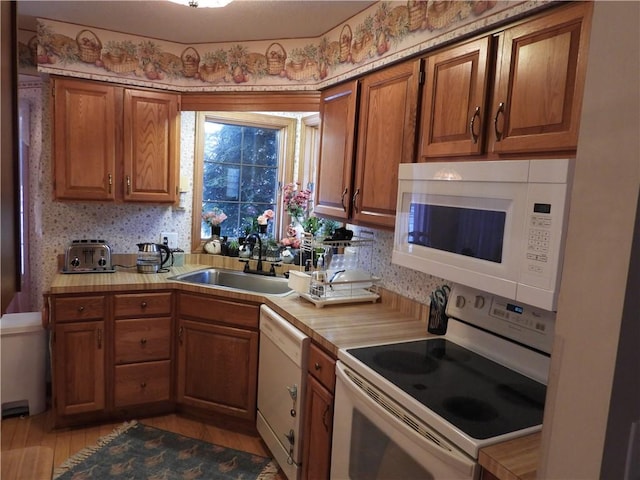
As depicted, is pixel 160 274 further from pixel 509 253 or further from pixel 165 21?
pixel 509 253

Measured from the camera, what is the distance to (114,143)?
2.79 m

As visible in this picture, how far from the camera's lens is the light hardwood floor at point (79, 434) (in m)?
2.49

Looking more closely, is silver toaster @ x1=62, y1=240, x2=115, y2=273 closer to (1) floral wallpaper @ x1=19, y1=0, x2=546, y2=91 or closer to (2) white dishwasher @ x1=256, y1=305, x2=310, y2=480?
(1) floral wallpaper @ x1=19, y1=0, x2=546, y2=91

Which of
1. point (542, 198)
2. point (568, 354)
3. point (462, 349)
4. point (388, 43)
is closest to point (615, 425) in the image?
point (568, 354)

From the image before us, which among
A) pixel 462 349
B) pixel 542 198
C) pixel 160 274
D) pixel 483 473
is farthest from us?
pixel 160 274

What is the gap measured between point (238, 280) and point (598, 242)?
275 cm

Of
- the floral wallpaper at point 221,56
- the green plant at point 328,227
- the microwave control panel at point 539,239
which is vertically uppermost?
the floral wallpaper at point 221,56

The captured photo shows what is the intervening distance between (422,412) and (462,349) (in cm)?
59

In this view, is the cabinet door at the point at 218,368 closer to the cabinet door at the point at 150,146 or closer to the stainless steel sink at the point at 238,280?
the stainless steel sink at the point at 238,280

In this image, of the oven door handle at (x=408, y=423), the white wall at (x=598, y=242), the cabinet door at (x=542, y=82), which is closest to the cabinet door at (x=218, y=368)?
the oven door handle at (x=408, y=423)

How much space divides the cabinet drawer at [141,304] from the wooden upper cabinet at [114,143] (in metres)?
0.66

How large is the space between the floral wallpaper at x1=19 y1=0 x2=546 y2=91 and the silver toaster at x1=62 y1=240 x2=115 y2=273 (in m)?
1.07

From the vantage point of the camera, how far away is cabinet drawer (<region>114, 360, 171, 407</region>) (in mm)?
2682

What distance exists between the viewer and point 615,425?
472 millimetres
